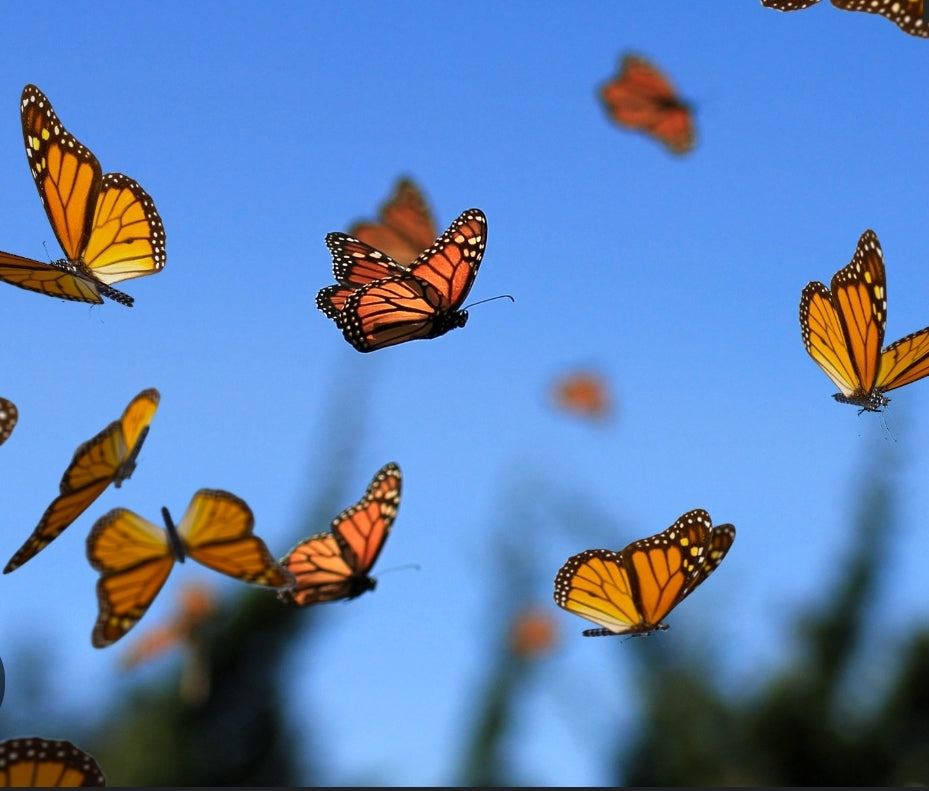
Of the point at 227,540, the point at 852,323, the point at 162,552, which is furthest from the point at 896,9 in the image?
the point at 162,552

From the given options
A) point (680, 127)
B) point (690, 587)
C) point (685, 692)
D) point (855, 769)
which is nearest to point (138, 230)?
point (690, 587)

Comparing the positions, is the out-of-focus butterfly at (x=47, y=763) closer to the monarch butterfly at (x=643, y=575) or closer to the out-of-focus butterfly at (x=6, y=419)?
the out-of-focus butterfly at (x=6, y=419)

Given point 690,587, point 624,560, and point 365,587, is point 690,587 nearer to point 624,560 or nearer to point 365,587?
point 624,560

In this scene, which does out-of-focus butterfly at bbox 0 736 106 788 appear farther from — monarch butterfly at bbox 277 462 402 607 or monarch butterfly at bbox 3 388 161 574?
monarch butterfly at bbox 277 462 402 607

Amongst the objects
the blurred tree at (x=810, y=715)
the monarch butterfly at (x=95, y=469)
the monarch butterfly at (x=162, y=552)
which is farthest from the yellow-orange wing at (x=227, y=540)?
the blurred tree at (x=810, y=715)

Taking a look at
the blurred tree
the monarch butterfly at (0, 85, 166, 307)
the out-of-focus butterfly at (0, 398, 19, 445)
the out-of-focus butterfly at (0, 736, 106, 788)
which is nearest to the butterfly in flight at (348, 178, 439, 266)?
the monarch butterfly at (0, 85, 166, 307)
